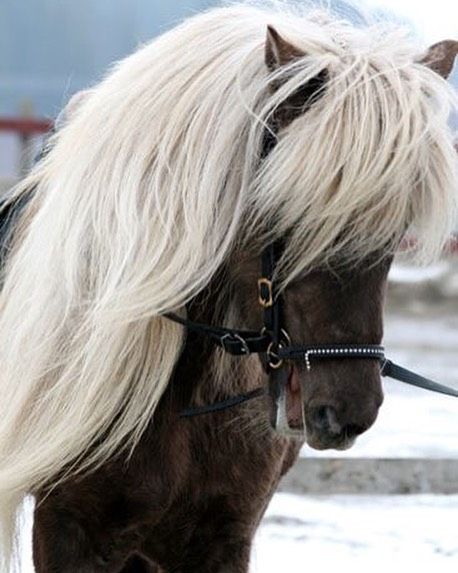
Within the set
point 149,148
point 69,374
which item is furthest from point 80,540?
point 149,148

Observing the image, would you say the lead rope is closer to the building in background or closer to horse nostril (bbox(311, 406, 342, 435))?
horse nostril (bbox(311, 406, 342, 435))

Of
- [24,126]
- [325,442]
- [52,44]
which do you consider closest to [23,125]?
[24,126]

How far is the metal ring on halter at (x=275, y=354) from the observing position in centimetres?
326

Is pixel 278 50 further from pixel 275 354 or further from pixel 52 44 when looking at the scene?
pixel 52 44

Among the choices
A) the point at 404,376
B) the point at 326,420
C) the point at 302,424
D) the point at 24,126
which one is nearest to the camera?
the point at 326,420

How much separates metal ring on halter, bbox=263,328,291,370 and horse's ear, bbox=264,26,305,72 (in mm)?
556

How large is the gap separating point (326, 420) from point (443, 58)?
86 cm

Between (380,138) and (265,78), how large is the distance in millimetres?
297

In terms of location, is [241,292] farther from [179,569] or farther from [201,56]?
[179,569]

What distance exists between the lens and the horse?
3191 millimetres

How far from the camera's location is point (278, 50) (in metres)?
3.25

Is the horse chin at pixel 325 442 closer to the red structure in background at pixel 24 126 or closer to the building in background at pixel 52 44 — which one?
the building in background at pixel 52 44

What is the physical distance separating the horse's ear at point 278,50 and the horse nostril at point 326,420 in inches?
28.2

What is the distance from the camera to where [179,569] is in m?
3.81
